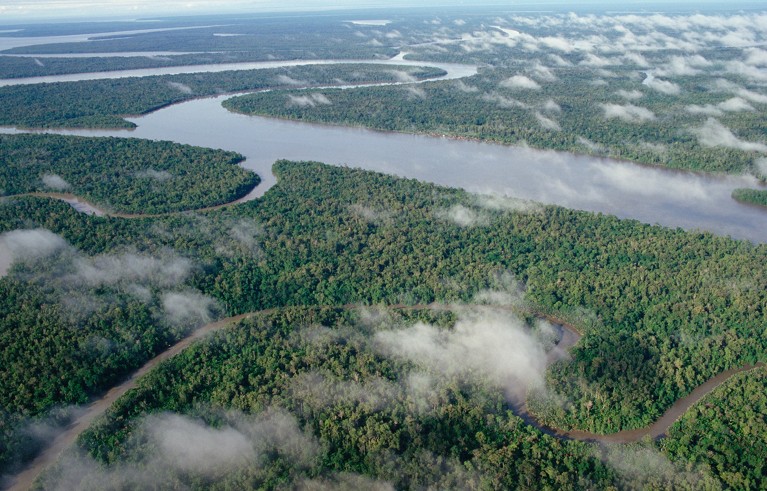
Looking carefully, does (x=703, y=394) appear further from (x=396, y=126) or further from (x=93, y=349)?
(x=396, y=126)

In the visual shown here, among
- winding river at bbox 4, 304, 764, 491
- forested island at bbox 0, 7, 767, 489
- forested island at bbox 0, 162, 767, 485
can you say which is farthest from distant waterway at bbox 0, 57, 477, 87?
winding river at bbox 4, 304, 764, 491

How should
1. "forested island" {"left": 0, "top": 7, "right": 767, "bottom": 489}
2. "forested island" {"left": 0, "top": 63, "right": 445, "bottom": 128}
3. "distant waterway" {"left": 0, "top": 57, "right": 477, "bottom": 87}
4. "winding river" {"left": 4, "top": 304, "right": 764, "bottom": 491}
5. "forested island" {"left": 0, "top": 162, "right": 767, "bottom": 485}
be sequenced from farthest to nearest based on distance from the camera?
1. "distant waterway" {"left": 0, "top": 57, "right": 477, "bottom": 87}
2. "forested island" {"left": 0, "top": 63, "right": 445, "bottom": 128}
3. "forested island" {"left": 0, "top": 162, "right": 767, "bottom": 485}
4. "winding river" {"left": 4, "top": 304, "right": 764, "bottom": 491}
5. "forested island" {"left": 0, "top": 7, "right": 767, "bottom": 489}

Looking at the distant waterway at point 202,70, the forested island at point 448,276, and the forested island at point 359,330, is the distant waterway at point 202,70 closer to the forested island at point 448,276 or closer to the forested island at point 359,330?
the forested island at point 359,330

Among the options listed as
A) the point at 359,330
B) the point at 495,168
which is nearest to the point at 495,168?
the point at 495,168

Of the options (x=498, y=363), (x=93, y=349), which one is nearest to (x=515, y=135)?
(x=498, y=363)

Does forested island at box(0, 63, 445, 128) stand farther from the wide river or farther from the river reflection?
the river reflection

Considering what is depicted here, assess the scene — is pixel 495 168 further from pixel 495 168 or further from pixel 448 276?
pixel 448 276

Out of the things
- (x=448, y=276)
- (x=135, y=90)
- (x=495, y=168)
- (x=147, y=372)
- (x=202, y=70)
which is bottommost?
(x=147, y=372)
